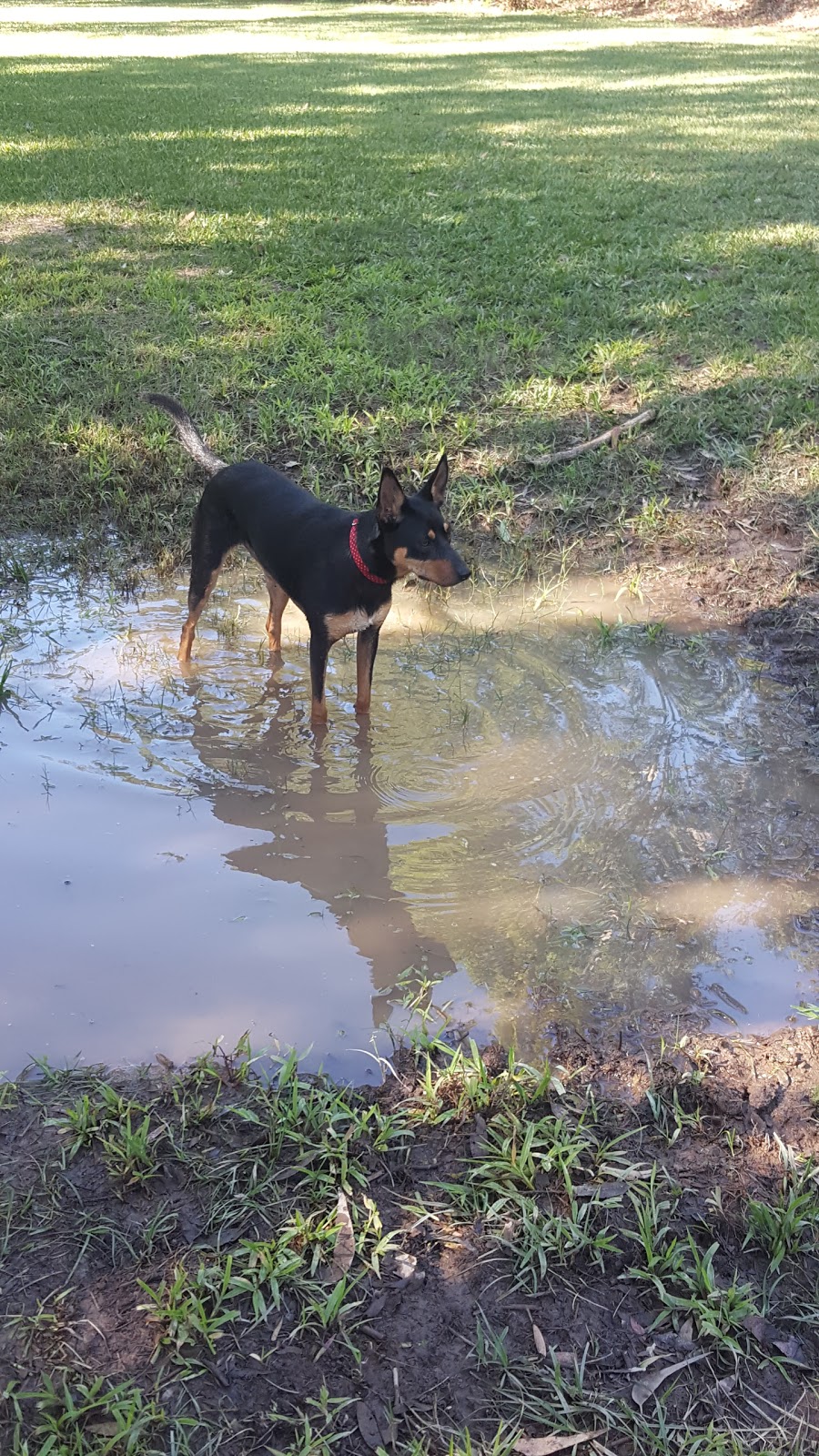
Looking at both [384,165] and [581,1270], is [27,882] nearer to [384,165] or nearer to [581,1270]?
[581,1270]

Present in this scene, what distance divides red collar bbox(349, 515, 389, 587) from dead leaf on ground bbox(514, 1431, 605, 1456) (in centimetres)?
310

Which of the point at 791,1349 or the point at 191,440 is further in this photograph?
the point at 191,440

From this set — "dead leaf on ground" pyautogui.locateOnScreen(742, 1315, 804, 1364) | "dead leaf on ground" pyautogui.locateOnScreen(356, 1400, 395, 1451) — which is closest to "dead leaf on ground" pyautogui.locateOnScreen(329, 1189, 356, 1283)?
"dead leaf on ground" pyautogui.locateOnScreen(356, 1400, 395, 1451)

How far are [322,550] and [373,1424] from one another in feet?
10.7

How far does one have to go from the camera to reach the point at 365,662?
491 centimetres

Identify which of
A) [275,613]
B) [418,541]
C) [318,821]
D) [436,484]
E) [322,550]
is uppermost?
[436,484]

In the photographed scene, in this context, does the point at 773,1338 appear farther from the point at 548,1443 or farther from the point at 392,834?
the point at 392,834

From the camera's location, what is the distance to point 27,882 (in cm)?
387

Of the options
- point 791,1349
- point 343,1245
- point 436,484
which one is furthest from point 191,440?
point 791,1349

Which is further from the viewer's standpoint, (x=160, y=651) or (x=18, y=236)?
(x=18, y=236)

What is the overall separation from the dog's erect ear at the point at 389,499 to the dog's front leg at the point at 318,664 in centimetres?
58

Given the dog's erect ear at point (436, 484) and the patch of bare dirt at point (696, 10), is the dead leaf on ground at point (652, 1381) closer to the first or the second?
the dog's erect ear at point (436, 484)

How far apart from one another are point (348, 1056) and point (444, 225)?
9.00 m

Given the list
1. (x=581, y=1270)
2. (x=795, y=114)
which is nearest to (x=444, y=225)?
(x=795, y=114)
